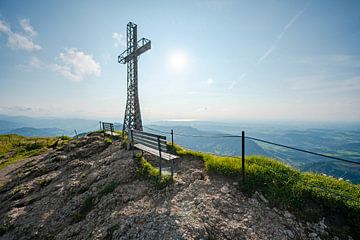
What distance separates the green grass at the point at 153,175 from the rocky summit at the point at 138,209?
0.20 m

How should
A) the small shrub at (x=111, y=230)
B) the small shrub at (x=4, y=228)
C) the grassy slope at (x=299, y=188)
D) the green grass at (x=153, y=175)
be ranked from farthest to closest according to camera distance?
the small shrub at (x=4, y=228)
the green grass at (x=153, y=175)
the small shrub at (x=111, y=230)
the grassy slope at (x=299, y=188)

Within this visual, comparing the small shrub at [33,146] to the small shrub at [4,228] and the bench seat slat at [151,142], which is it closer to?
the small shrub at [4,228]

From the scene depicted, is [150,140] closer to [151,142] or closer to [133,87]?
[151,142]

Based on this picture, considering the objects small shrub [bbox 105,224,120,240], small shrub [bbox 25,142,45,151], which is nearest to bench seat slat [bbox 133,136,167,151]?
small shrub [bbox 105,224,120,240]

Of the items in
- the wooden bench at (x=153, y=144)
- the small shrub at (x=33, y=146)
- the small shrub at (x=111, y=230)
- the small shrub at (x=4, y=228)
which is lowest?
the small shrub at (x=4, y=228)

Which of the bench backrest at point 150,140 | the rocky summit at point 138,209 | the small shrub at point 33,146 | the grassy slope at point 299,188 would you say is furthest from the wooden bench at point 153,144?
the small shrub at point 33,146

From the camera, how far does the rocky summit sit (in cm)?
448

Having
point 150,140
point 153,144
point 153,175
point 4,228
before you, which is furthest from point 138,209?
point 4,228

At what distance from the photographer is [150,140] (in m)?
8.03

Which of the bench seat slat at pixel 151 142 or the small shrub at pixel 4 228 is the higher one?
the bench seat slat at pixel 151 142

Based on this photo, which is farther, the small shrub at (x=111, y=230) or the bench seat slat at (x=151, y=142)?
the bench seat slat at (x=151, y=142)

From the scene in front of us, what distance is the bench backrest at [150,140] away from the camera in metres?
7.23

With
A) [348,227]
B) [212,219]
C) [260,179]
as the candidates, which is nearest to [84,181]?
[212,219]

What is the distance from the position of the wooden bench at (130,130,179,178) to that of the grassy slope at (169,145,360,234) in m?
2.13
